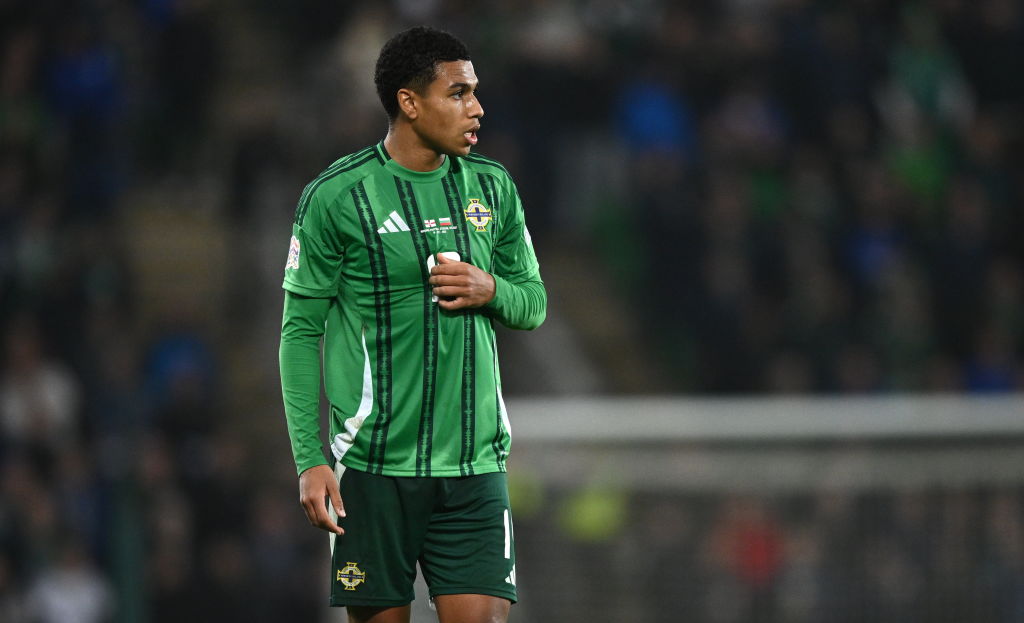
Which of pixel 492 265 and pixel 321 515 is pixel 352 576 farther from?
pixel 492 265

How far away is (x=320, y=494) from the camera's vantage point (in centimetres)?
391

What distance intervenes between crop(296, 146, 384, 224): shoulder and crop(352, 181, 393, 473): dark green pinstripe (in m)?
0.03

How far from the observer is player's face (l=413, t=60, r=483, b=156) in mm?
3980

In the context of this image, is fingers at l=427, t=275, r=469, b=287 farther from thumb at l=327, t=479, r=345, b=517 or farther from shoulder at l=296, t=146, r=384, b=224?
thumb at l=327, t=479, r=345, b=517

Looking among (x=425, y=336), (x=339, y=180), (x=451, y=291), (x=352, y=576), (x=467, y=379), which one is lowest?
(x=352, y=576)

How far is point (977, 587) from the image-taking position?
804cm

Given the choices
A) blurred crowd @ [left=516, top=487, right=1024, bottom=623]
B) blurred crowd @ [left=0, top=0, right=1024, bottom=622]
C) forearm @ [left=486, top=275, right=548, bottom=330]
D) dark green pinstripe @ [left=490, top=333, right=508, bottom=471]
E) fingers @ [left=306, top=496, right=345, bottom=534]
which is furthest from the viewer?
blurred crowd @ [left=0, top=0, right=1024, bottom=622]

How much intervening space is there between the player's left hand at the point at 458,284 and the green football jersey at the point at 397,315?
0.04 m

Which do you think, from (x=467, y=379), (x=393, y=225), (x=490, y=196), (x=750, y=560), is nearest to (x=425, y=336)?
(x=467, y=379)

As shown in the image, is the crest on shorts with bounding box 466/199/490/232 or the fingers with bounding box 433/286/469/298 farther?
the crest on shorts with bounding box 466/199/490/232

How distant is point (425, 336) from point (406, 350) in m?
0.06

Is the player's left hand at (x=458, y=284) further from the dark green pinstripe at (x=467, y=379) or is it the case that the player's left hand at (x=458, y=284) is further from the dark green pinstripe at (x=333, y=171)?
the dark green pinstripe at (x=333, y=171)

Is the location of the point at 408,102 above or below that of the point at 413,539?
above

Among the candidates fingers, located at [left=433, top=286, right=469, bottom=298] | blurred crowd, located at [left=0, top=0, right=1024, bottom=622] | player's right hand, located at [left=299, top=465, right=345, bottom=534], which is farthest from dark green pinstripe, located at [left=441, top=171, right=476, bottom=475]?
blurred crowd, located at [left=0, top=0, right=1024, bottom=622]
